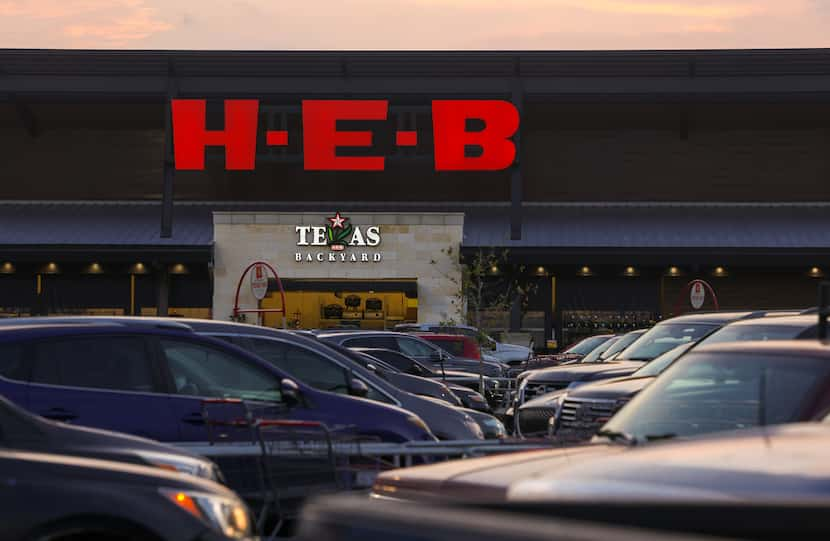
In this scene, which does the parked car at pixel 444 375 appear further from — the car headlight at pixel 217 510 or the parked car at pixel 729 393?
the car headlight at pixel 217 510

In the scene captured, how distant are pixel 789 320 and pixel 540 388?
6.64 meters

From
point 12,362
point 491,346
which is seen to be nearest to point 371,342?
point 12,362

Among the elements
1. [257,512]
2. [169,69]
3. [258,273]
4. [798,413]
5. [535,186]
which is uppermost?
[169,69]

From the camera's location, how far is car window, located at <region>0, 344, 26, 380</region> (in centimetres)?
1116

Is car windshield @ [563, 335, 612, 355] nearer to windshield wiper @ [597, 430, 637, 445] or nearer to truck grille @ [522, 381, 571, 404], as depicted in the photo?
truck grille @ [522, 381, 571, 404]

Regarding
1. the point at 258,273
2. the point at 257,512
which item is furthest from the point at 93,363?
the point at 258,273

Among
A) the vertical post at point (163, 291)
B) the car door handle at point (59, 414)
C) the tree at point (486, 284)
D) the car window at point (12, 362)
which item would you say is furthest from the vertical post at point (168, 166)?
the car door handle at point (59, 414)

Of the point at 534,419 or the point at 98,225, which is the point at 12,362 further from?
the point at 98,225

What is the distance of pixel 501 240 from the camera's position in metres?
50.4

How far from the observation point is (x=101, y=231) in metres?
51.3

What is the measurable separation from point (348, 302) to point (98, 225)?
9.88 m

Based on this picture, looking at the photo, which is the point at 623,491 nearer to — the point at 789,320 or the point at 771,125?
the point at 789,320

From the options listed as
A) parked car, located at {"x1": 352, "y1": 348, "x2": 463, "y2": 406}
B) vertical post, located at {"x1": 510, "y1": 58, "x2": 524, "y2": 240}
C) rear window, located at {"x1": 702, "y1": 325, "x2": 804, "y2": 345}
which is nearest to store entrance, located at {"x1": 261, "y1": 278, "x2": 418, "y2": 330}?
vertical post, located at {"x1": 510, "y1": 58, "x2": 524, "y2": 240}

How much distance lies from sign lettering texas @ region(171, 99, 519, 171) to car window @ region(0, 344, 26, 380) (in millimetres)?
39340
